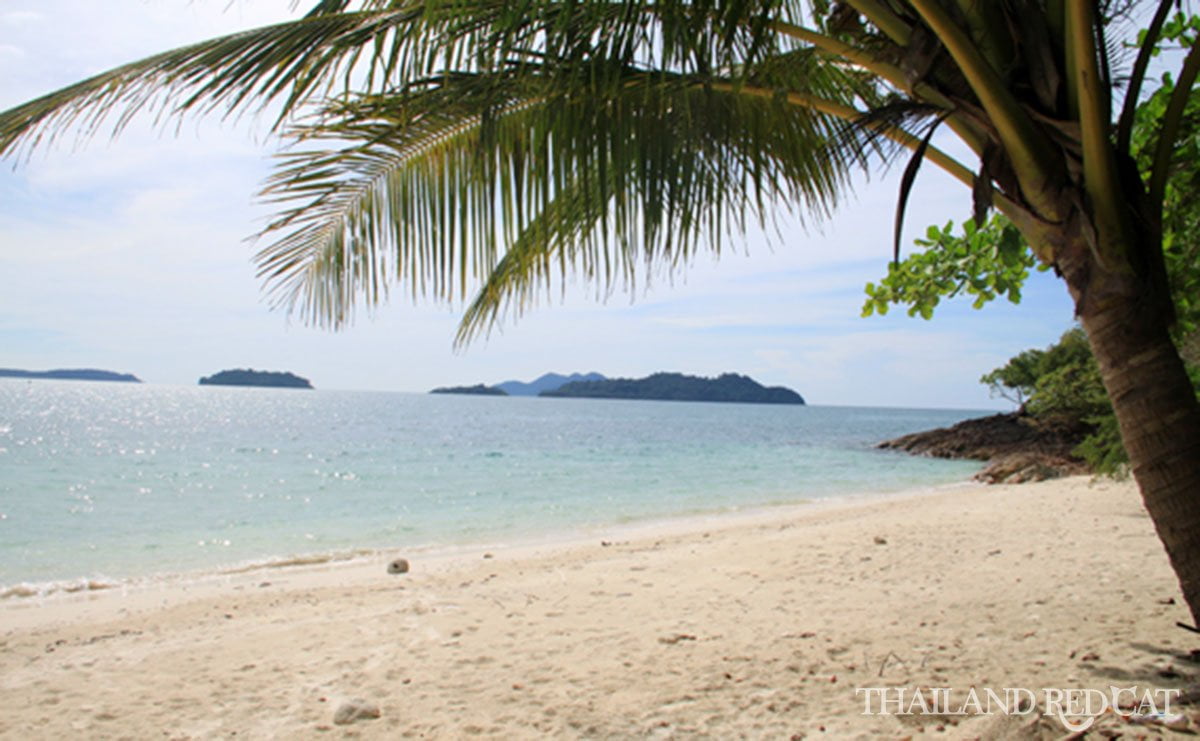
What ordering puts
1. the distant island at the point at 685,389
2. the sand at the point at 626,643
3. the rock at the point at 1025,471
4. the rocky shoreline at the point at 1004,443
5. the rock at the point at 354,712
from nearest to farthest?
the sand at the point at 626,643, the rock at the point at 354,712, the rock at the point at 1025,471, the rocky shoreline at the point at 1004,443, the distant island at the point at 685,389

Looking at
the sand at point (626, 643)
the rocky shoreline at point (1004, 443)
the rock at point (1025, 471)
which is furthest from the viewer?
the rocky shoreline at point (1004, 443)

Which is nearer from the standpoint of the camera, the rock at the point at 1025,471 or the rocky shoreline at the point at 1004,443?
the rock at the point at 1025,471

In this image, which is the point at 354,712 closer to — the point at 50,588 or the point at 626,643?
the point at 626,643

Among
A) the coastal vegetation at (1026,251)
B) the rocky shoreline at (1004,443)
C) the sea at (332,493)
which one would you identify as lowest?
the sea at (332,493)

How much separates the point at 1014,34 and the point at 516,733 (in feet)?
9.81

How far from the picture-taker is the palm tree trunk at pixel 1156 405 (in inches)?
79.4

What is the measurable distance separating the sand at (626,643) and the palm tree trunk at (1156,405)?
0.74 m

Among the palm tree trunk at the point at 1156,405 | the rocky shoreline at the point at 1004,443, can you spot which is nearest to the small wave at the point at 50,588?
the palm tree trunk at the point at 1156,405

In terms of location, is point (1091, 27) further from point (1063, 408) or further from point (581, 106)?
point (1063, 408)

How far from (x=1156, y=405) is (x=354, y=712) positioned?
321 cm

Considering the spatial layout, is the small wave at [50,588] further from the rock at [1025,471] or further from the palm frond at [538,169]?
the rock at [1025,471]

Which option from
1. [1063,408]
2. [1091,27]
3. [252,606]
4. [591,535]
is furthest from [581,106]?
[1063,408]

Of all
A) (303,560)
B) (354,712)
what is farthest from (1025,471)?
(354,712)

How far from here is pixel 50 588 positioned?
24.4ft
